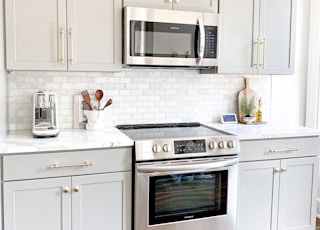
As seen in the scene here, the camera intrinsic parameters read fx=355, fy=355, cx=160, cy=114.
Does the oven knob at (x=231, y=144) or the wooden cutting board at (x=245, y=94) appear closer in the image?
the oven knob at (x=231, y=144)

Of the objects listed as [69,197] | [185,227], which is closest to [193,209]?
[185,227]

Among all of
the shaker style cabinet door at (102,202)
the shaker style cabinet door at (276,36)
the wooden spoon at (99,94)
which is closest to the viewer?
the shaker style cabinet door at (102,202)

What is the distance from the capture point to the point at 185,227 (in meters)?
2.51

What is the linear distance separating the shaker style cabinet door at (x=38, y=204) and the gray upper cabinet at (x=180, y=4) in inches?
53.3

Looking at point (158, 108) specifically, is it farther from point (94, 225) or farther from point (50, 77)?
point (94, 225)

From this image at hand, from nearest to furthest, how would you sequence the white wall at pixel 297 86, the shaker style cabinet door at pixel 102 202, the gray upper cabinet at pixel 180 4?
1. the shaker style cabinet door at pixel 102 202
2. the gray upper cabinet at pixel 180 4
3. the white wall at pixel 297 86

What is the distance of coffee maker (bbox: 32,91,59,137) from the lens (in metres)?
2.52

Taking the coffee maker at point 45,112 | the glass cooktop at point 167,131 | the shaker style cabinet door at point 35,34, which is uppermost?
the shaker style cabinet door at point 35,34

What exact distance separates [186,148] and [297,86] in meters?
1.73

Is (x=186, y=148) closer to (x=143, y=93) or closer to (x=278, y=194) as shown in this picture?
(x=143, y=93)

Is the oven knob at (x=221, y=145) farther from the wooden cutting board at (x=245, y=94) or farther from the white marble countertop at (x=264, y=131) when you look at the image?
the wooden cutting board at (x=245, y=94)

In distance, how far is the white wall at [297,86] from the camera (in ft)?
11.4

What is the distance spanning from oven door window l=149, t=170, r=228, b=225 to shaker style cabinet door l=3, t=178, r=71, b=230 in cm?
57

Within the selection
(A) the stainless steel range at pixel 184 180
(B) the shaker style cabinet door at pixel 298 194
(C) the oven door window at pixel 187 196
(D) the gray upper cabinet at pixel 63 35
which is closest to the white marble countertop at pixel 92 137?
(A) the stainless steel range at pixel 184 180
